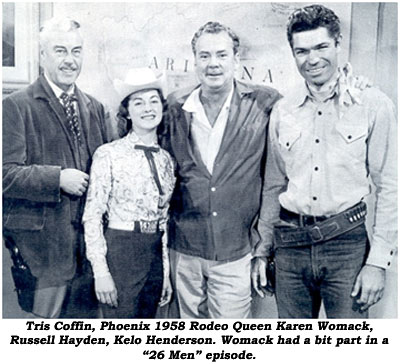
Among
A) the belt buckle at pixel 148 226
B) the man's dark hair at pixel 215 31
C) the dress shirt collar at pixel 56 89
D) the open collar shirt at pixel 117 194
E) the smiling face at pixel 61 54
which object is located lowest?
the belt buckle at pixel 148 226

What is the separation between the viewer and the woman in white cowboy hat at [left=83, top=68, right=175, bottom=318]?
1.49m

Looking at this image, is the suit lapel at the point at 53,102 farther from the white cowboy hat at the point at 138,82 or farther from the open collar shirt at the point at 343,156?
the open collar shirt at the point at 343,156

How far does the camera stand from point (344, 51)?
1498 mm

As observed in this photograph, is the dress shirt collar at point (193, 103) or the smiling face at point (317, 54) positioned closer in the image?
the smiling face at point (317, 54)

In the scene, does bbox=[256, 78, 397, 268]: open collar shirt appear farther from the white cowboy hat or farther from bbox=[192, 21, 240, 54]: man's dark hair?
the white cowboy hat

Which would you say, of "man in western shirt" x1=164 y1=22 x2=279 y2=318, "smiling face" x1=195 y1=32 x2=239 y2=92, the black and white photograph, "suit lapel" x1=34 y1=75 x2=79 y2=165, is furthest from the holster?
"smiling face" x1=195 y1=32 x2=239 y2=92

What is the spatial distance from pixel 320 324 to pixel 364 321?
0.14 meters

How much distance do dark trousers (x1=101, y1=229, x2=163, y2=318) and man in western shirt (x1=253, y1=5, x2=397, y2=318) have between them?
39 cm

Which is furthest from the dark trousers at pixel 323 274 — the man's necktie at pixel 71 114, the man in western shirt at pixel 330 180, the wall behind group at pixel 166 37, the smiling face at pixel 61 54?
the smiling face at pixel 61 54

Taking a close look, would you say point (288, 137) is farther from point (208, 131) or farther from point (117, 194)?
point (117, 194)

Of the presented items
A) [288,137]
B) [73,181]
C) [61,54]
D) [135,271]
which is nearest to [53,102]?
[61,54]

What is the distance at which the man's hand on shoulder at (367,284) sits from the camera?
4.79 ft

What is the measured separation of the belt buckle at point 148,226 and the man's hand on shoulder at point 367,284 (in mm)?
636

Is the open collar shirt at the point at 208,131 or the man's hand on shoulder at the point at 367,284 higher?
the open collar shirt at the point at 208,131
